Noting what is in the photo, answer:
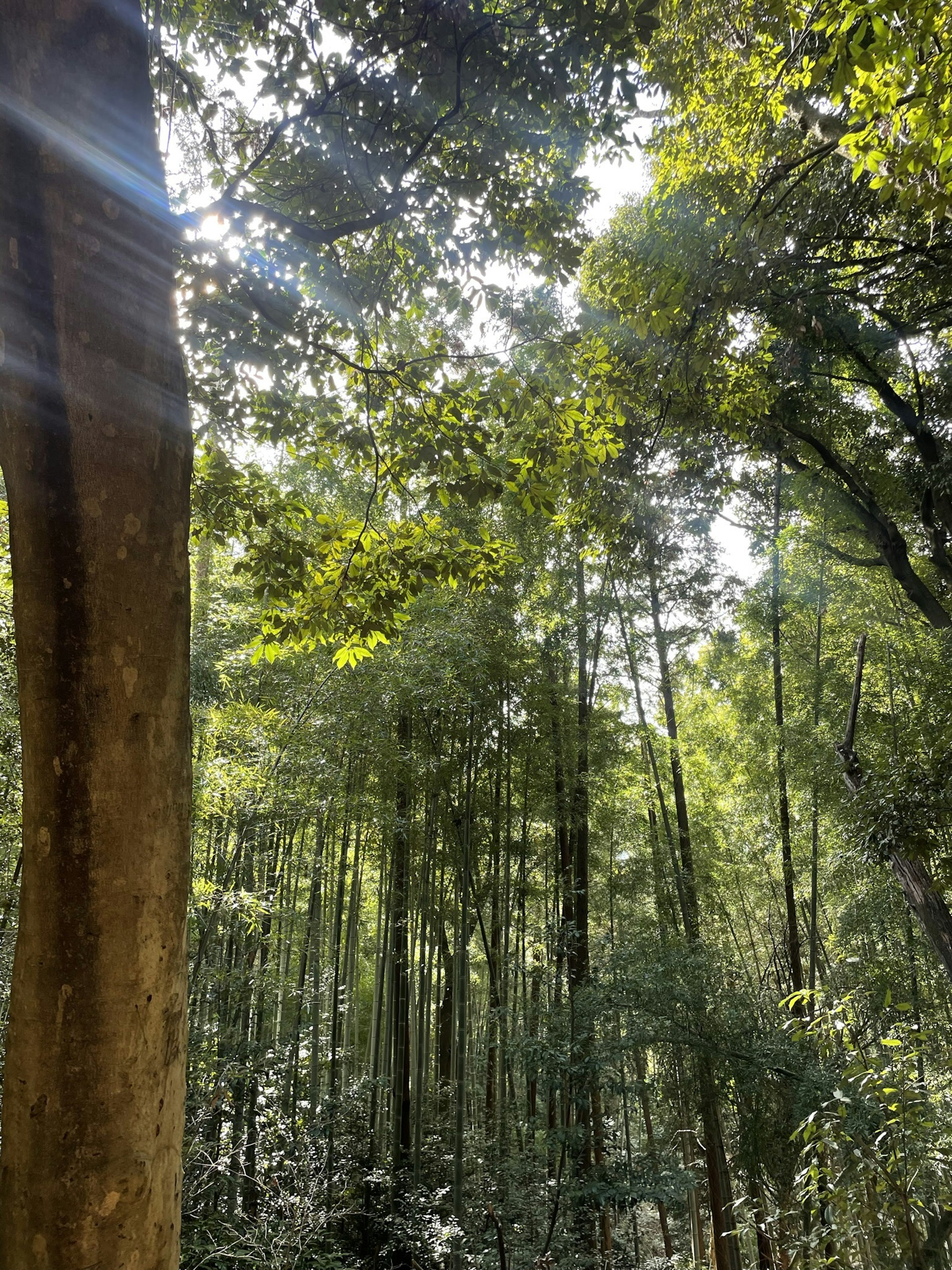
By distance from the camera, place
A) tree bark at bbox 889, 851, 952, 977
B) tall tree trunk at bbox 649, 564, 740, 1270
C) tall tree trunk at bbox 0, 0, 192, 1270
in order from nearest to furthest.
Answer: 1. tall tree trunk at bbox 0, 0, 192, 1270
2. tree bark at bbox 889, 851, 952, 977
3. tall tree trunk at bbox 649, 564, 740, 1270

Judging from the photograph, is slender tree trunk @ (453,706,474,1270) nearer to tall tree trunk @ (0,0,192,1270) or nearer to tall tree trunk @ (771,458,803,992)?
tall tree trunk @ (771,458,803,992)

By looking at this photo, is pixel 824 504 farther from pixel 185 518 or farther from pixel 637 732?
pixel 185 518

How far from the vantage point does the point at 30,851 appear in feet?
2.60

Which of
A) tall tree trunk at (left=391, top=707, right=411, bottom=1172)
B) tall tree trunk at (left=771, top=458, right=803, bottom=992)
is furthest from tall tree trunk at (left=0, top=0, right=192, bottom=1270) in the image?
tall tree trunk at (left=771, top=458, right=803, bottom=992)

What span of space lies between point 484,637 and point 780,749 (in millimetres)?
3692

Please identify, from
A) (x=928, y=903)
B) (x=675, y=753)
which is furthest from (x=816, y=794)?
(x=928, y=903)

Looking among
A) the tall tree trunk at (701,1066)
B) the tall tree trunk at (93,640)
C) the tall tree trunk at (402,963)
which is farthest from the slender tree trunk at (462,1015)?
the tall tree trunk at (93,640)

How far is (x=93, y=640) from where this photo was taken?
829mm

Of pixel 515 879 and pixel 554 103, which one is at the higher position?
pixel 554 103

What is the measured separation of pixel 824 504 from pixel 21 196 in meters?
6.05

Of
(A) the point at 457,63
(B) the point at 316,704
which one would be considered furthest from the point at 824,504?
(A) the point at 457,63

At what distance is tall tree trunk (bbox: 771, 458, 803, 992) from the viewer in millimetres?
7066

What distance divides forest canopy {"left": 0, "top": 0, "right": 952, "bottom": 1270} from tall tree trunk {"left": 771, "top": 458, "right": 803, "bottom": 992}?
70 millimetres

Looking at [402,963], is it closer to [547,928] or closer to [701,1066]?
A: [547,928]
